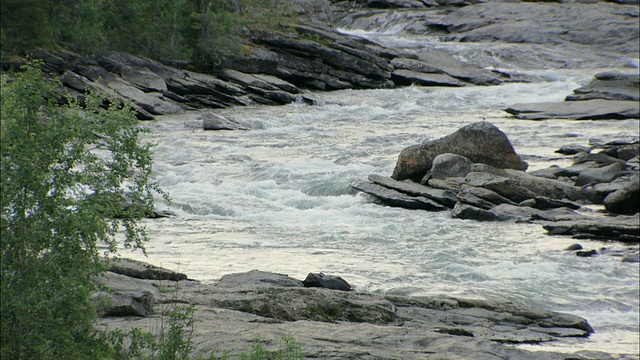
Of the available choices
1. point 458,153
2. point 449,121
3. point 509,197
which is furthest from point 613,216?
point 449,121

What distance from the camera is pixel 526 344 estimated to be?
816 cm

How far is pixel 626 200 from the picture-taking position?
1538 centimetres

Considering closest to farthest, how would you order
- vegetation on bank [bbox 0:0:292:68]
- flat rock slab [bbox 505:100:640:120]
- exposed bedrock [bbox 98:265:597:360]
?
exposed bedrock [bbox 98:265:597:360] → flat rock slab [bbox 505:100:640:120] → vegetation on bank [bbox 0:0:292:68]

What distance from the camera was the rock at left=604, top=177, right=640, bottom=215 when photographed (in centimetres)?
1538

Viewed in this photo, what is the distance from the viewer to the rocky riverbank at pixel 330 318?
6.72m

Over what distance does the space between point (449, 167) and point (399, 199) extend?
2.09 metres

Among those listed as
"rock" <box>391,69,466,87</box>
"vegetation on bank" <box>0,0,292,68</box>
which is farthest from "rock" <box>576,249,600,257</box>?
"rock" <box>391,69,466,87</box>

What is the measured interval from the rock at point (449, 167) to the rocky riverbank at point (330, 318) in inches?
327

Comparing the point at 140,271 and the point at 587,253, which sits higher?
the point at 140,271

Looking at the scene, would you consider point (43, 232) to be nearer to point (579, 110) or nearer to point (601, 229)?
point (601, 229)

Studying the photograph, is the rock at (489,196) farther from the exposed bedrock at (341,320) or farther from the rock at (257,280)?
the rock at (257,280)

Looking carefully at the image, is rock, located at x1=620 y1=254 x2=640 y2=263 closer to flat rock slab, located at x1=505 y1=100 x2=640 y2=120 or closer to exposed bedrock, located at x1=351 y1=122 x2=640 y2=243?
exposed bedrock, located at x1=351 y1=122 x2=640 y2=243

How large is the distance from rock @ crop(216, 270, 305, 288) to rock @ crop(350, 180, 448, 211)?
22.8ft

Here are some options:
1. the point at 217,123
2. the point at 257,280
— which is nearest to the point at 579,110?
the point at 217,123
